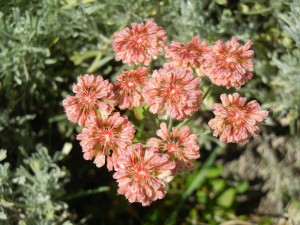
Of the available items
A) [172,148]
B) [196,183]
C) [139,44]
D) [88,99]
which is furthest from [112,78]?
[172,148]

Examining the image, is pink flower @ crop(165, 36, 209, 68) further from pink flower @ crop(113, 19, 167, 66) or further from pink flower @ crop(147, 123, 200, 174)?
pink flower @ crop(147, 123, 200, 174)

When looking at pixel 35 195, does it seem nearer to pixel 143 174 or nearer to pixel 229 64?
pixel 143 174

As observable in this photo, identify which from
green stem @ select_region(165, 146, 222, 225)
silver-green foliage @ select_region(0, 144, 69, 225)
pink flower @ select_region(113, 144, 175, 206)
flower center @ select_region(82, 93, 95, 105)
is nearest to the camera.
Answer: pink flower @ select_region(113, 144, 175, 206)

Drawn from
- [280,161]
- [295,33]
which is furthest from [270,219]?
[295,33]

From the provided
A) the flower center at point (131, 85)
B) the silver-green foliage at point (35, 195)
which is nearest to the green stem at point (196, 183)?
the silver-green foliage at point (35, 195)

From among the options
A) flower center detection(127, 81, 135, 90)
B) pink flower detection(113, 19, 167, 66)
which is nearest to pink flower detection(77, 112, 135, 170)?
flower center detection(127, 81, 135, 90)

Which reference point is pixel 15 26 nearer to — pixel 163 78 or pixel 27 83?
pixel 27 83

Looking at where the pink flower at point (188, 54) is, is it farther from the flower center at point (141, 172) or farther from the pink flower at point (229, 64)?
the flower center at point (141, 172)
